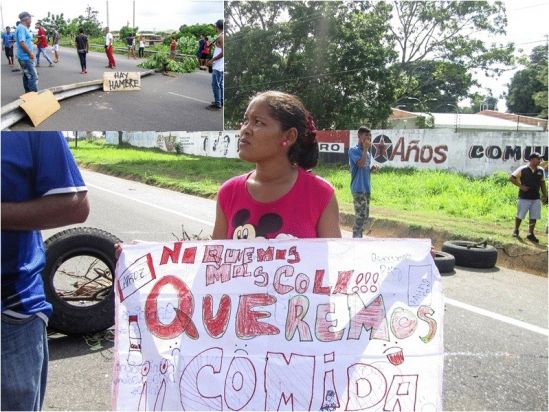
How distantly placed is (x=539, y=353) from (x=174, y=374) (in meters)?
3.64

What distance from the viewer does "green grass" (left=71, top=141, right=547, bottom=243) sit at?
36.9ft

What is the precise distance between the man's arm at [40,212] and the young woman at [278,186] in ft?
1.95

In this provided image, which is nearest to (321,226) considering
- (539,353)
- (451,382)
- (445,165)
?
(451,382)

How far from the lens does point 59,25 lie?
2855 mm

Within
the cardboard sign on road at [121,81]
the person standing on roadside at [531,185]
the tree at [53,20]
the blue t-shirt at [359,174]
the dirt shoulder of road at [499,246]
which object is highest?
the tree at [53,20]

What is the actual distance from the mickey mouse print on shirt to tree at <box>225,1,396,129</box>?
1.39m

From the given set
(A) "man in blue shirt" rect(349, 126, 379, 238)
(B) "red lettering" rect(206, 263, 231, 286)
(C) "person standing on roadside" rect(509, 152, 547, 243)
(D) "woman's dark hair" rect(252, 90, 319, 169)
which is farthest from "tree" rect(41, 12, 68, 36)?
(C) "person standing on roadside" rect(509, 152, 547, 243)

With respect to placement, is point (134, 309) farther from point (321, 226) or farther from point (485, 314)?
point (485, 314)

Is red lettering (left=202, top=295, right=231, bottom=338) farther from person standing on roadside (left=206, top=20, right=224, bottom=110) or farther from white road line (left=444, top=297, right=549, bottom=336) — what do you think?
white road line (left=444, top=297, right=549, bottom=336)

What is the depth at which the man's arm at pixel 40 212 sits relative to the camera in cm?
174

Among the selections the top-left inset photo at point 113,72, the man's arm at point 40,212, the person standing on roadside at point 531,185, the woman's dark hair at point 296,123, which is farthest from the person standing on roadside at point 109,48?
the person standing on roadside at point 531,185

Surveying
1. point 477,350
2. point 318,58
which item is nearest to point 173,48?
point 318,58

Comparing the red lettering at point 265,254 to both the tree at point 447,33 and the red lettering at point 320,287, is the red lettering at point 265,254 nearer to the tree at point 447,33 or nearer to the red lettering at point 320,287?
the red lettering at point 320,287

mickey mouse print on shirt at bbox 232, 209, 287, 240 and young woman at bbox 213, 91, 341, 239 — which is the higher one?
young woman at bbox 213, 91, 341, 239
